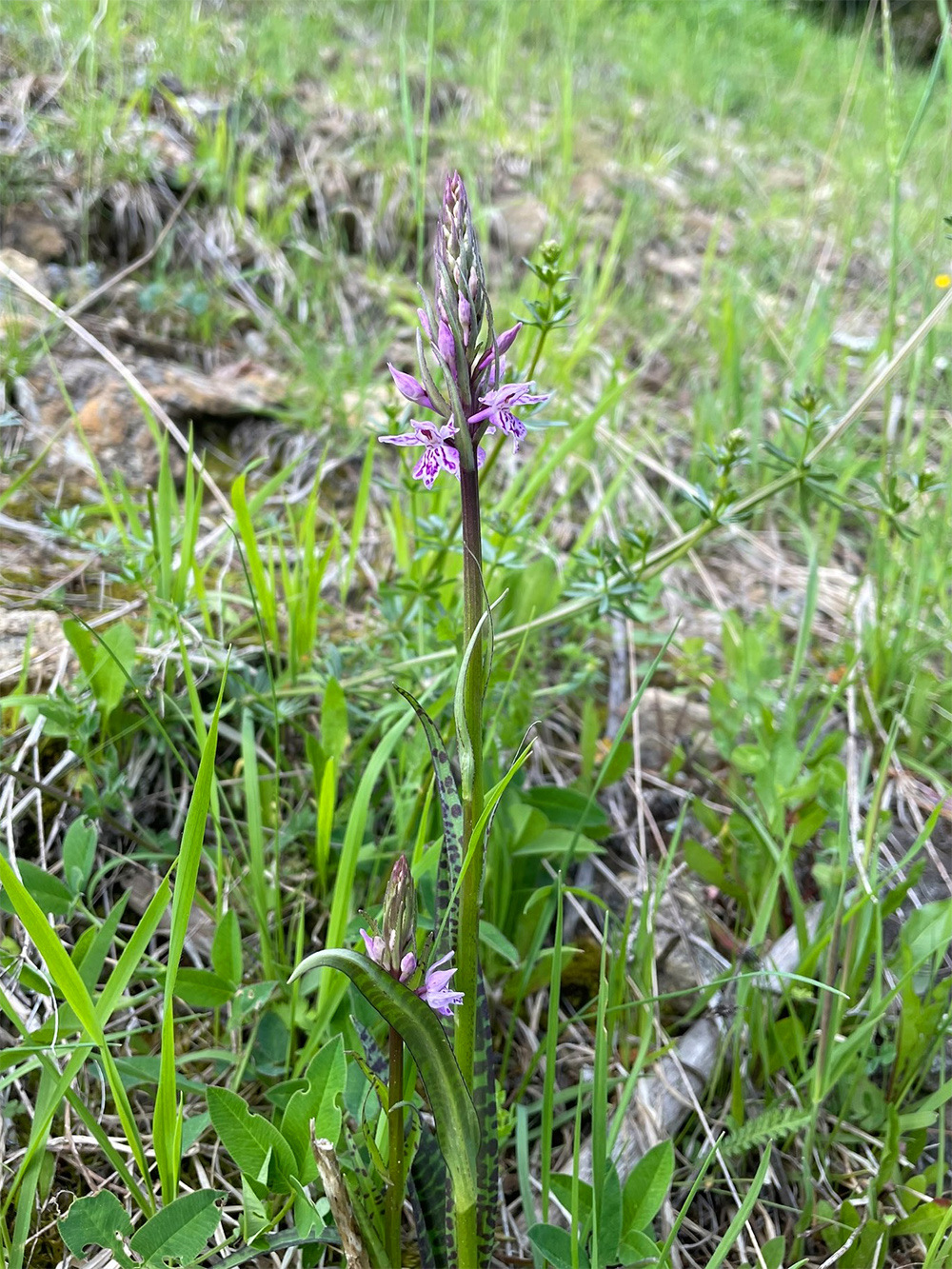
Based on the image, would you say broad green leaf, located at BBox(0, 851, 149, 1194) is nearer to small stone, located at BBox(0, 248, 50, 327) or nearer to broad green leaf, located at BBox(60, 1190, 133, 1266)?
broad green leaf, located at BBox(60, 1190, 133, 1266)

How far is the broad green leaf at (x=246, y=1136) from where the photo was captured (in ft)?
3.11

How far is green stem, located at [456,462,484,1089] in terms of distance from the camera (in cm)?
78

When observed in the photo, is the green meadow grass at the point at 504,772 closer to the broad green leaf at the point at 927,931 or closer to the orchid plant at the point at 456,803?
the broad green leaf at the point at 927,931

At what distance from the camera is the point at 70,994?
2.93 ft

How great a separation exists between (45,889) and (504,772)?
28.8 inches

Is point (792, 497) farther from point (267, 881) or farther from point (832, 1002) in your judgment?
point (267, 881)

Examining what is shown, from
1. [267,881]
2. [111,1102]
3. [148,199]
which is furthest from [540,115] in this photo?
[111,1102]

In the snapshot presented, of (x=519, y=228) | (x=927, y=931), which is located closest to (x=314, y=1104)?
(x=927, y=931)

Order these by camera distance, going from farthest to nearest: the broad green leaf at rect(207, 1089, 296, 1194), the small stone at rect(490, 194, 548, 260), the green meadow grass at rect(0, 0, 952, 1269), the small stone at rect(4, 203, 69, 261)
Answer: the small stone at rect(490, 194, 548, 260), the small stone at rect(4, 203, 69, 261), the green meadow grass at rect(0, 0, 952, 1269), the broad green leaf at rect(207, 1089, 296, 1194)

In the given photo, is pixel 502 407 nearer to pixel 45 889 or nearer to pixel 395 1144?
pixel 395 1144

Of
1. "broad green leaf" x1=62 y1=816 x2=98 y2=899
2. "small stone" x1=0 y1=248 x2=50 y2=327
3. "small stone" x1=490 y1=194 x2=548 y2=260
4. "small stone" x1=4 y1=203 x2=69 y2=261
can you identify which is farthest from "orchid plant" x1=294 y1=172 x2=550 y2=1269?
"small stone" x1=490 y1=194 x2=548 y2=260

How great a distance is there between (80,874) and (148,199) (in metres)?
2.66

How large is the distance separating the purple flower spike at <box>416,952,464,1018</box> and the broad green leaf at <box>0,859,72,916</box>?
63 cm

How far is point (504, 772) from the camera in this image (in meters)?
1.52
